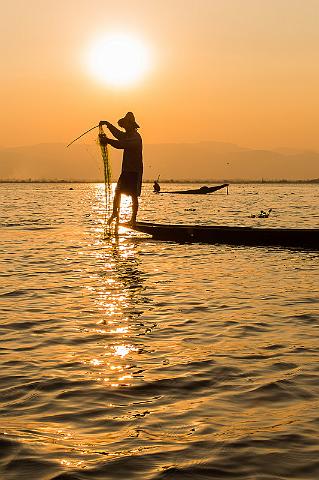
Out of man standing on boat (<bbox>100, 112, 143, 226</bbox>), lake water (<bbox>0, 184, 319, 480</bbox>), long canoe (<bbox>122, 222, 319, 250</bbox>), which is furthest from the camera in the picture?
man standing on boat (<bbox>100, 112, 143, 226</bbox>)

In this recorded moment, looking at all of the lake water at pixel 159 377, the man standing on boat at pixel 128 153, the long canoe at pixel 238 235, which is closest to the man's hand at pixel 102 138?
the man standing on boat at pixel 128 153

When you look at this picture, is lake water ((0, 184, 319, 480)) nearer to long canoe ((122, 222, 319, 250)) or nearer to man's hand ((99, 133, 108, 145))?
long canoe ((122, 222, 319, 250))

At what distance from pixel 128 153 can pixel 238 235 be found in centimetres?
343

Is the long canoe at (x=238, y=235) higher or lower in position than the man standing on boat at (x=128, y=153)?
lower

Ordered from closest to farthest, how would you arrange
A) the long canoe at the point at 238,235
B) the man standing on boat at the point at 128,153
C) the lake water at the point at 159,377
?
1. the lake water at the point at 159,377
2. the long canoe at the point at 238,235
3. the man standing on boat at the point at 128,153

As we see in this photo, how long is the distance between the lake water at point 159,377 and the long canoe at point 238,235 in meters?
4.35

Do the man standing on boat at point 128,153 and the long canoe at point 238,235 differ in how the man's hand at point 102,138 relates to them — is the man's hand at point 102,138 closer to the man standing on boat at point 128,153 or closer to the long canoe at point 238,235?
the man standing on boat at point 128,153

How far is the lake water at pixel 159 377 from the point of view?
4238 millimetres

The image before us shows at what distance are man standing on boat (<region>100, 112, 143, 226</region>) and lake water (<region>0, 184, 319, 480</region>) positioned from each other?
6.16 metres

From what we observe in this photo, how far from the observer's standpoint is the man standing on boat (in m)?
17.4

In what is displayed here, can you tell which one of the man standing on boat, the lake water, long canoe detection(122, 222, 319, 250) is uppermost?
the man standing on boat

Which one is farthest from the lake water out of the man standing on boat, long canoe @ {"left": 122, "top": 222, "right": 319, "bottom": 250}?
the man standing on boat

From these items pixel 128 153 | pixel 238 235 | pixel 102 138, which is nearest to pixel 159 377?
pixel 238 235

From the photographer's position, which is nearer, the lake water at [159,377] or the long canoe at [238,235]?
the lake water at [159,377]
